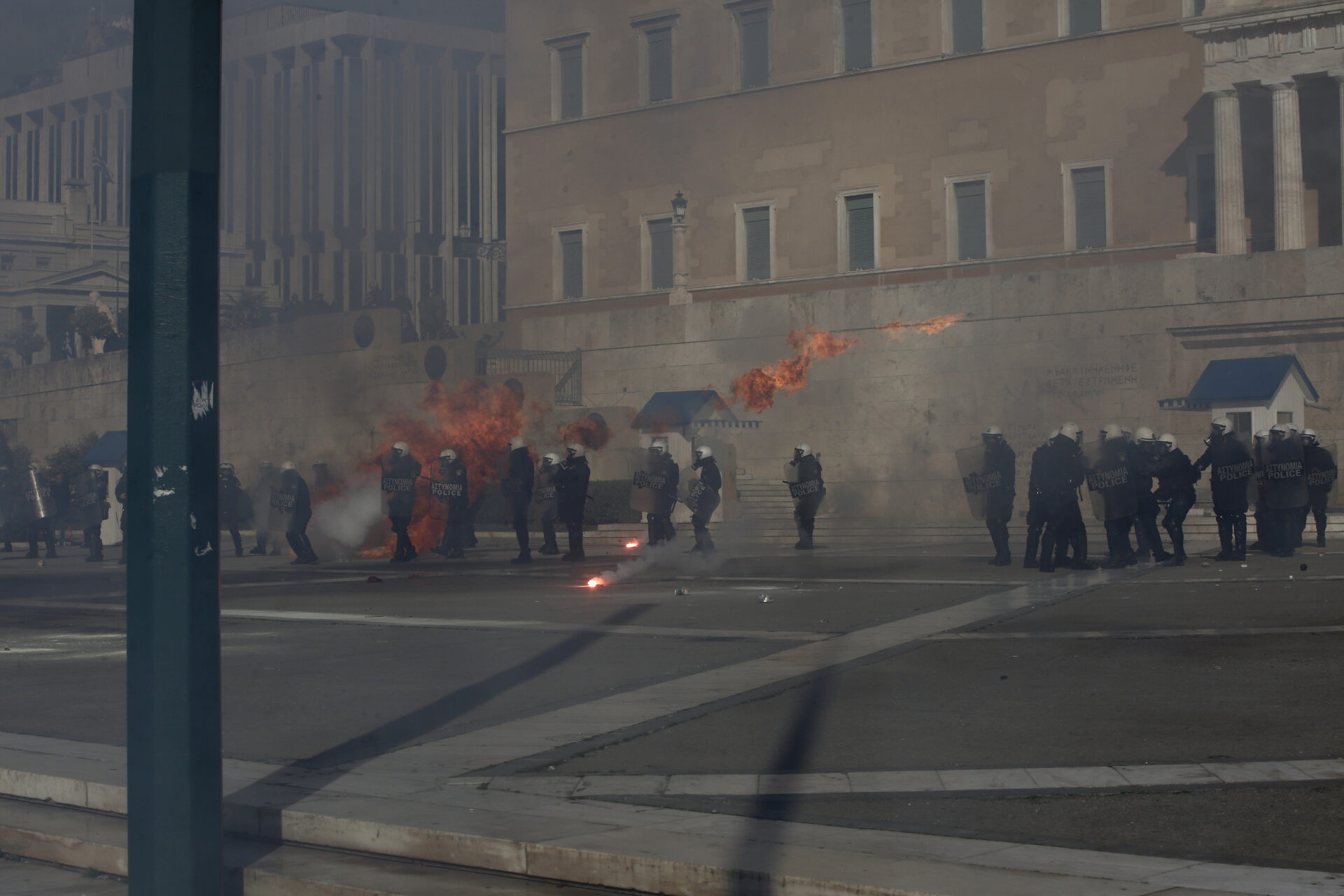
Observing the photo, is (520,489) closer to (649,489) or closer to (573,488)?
(573,488)

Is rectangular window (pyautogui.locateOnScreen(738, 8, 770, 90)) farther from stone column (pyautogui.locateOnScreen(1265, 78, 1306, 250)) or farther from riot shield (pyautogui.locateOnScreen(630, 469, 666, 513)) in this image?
riot shield (pyautogui.locateOnScreen(630, 469, 666, 513))

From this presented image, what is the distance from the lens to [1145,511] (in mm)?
17938

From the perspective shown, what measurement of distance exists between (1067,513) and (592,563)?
7797 millimetres

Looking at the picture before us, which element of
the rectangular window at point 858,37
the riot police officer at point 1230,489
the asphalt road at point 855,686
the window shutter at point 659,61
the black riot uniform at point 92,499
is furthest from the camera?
the rectangular window at point 858,37

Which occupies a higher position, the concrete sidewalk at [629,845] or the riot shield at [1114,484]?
the riot shield at [1114,484]

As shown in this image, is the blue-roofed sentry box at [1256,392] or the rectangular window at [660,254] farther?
the rectangular window at [660,254]

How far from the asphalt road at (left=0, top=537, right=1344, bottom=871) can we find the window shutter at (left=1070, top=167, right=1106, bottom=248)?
21.3 meters

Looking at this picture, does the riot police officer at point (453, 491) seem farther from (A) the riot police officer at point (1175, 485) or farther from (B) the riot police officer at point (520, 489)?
(A) the riot police officer at point (1175, 485)

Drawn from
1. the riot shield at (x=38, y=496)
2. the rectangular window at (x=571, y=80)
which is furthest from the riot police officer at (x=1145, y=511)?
the rectangular window at (x=571, y=80)

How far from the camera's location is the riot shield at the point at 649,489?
75.2ft

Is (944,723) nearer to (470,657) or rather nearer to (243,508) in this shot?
(470,657)

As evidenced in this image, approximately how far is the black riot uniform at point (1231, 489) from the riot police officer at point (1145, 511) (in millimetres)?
795

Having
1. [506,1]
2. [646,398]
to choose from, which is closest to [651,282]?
[646,398]

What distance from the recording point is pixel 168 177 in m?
4.53
